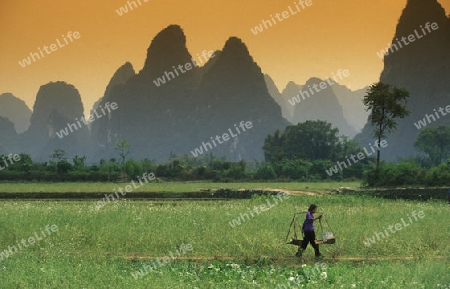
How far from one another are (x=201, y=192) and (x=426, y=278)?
3003 centimetres

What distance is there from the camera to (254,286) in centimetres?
1008

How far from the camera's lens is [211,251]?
1468 cm

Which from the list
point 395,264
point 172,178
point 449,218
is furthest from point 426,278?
point 172,178

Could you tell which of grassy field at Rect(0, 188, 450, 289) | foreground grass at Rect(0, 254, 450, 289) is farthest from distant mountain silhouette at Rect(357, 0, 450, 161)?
foreground grass at Rect(0, 254, 450, 289)

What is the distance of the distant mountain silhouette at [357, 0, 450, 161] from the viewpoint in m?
149

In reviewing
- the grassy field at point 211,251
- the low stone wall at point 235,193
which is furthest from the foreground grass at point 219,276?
the low stone wall at point 235,193

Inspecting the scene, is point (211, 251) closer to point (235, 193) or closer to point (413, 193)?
point (413, 193)

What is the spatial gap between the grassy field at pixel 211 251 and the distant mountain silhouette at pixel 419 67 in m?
133

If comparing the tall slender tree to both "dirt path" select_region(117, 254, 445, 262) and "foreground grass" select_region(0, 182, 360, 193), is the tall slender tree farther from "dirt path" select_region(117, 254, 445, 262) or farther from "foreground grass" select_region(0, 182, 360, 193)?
"dirt path" select_region(117, 254, 445, 262)

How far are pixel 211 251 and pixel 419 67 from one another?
161076mm

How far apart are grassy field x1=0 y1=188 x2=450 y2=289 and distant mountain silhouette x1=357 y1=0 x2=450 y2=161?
13308 centimetres

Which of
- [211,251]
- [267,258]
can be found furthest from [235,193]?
[267,258]

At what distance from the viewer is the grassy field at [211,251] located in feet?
35.0

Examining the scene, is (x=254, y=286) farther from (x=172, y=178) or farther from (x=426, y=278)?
(x=172, y=178)
